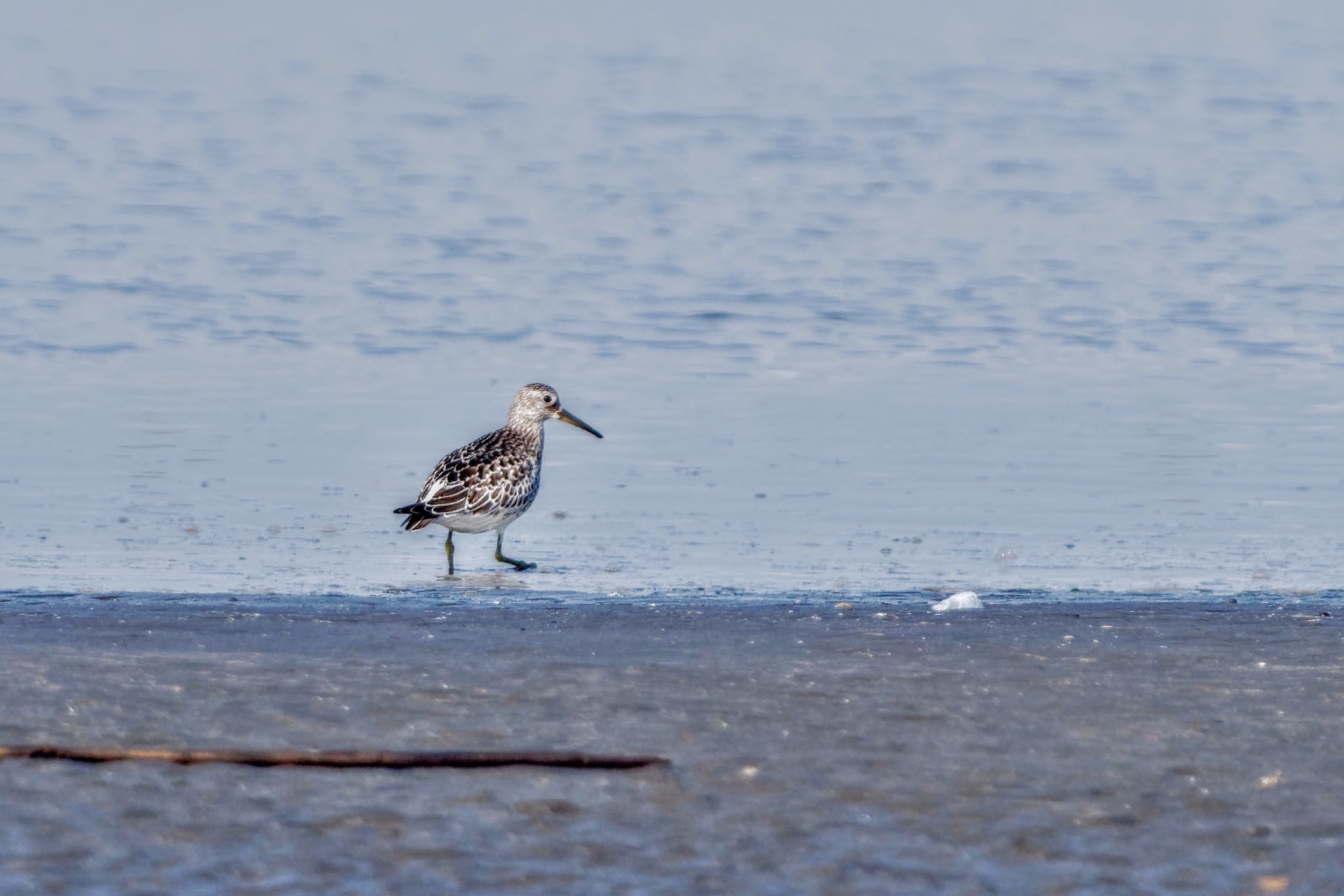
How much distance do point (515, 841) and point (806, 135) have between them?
24947 millimetres

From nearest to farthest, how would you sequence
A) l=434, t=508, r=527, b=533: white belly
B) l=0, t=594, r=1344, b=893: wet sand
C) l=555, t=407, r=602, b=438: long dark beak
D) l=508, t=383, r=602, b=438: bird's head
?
Result: l=0, t=594, r=1344, b=893: wet sand, l=434, t=508, r=527, b=533: white belly, l=508, t=383, r=602, b=438: bird's head, l=555, t=407, r=602, b=438: long dark beak

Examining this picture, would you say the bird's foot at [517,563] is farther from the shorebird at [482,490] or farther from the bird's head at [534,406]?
the bird's head at [534,406]

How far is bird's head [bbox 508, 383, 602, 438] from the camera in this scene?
11414 millimetres

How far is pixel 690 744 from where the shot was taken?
18.5 feet

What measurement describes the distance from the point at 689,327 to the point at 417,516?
686cm

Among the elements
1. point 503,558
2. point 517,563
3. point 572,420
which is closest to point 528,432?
point 572,420

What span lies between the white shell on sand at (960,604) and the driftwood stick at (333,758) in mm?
2777

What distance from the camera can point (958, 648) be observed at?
22.9 feet

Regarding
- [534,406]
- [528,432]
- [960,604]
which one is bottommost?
[960,604]

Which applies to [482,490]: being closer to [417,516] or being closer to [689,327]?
[417,516]

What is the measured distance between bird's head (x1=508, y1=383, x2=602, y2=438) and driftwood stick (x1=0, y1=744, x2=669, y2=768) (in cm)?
605

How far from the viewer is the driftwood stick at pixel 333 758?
5320 millimetres

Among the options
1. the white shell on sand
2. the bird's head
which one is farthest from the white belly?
the white shell on sand

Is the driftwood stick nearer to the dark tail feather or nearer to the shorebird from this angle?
the shorebird
